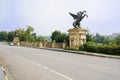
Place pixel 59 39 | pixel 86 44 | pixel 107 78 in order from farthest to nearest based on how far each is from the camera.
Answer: pixel 59 39, pixel 86 44, pixel 107 78

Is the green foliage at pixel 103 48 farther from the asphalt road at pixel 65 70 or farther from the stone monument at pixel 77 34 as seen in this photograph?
the asphalt road at pixel 65 70

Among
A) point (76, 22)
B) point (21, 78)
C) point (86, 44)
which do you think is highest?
point (76, 22)

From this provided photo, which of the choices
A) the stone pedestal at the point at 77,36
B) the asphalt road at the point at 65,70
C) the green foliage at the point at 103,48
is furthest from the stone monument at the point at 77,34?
the asphalt road at the point at 65,70

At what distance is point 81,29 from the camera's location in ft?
137

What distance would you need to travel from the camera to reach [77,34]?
41.6m

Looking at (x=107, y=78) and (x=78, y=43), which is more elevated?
(x=78, y=43)

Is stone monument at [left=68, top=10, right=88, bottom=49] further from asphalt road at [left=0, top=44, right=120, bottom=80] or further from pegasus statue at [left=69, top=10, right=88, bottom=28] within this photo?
asphalt road at [left=0, top=44, right=120, bottom=80]

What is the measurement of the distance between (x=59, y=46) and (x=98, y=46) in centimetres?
2123

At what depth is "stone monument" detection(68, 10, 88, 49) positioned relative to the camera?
41688mm

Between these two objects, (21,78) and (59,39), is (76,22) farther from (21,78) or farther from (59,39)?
(21,78)

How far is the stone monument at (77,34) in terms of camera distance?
137ft

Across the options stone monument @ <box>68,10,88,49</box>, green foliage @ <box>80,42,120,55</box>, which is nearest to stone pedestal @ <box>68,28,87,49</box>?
stone monument @ <box>68,10,88,49</box>

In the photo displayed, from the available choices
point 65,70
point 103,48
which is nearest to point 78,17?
point 103,48

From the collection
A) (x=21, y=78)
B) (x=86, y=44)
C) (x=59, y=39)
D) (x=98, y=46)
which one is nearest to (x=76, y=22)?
(x=86, y=44)
